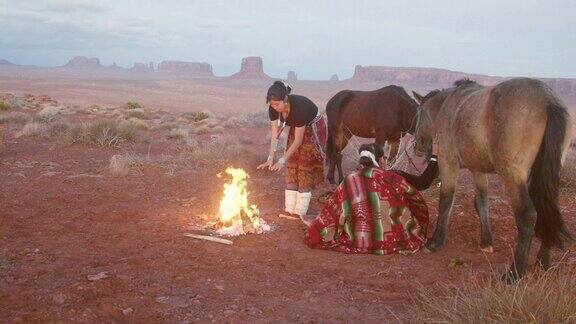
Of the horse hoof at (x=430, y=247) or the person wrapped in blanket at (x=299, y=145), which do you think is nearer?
the horse hoof at (x=430, y=247)

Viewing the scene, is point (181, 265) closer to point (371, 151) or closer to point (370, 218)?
point (370, 218)

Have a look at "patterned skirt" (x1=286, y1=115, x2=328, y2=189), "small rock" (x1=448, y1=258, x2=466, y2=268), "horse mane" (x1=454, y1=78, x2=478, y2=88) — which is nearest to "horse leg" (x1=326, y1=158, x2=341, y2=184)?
"patterned skirt" (x1=286, y1=115, x2=328, y2=189)

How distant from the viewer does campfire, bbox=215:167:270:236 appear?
222 inches

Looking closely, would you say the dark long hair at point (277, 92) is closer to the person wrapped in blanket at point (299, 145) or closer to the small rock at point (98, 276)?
the person wrapped in blanket at point (299, 145)

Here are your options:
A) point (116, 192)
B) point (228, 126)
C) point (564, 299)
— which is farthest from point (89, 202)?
point (228, 126)

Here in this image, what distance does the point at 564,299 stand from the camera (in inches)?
112

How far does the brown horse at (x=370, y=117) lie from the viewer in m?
8.45

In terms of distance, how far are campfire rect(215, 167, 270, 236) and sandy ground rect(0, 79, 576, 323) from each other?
183 mm

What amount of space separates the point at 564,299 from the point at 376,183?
2346 millimetres

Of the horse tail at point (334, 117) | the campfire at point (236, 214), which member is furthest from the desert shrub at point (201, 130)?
the campfire at point (236, 214)

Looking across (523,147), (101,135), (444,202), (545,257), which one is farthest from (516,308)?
(101,135)

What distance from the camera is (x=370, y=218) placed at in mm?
5027

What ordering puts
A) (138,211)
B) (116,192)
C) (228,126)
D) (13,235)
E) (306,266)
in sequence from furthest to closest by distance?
(228,126), (116,192), (138,211), (13,235), (306,266)

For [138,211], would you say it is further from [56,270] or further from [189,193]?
[56,270]
